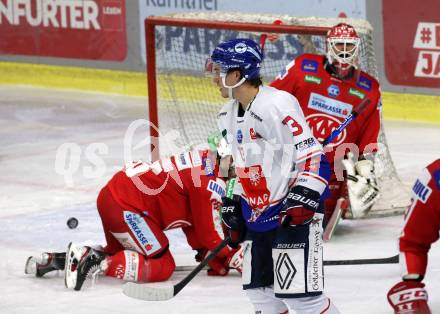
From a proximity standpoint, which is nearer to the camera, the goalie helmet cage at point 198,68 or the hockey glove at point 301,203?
the hockey glove at point 301,203

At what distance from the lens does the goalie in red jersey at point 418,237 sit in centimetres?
316

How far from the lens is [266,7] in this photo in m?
10.0

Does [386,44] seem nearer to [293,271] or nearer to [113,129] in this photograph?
[113,129]

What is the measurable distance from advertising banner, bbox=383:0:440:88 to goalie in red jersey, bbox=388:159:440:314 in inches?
237

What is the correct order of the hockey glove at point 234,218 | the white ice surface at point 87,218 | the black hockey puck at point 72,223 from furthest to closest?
the black hockey puck at point 72,223 → the white ice surface at point 87,218 → the hockey glove at point 234,218

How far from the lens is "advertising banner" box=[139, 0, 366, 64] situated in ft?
31.1

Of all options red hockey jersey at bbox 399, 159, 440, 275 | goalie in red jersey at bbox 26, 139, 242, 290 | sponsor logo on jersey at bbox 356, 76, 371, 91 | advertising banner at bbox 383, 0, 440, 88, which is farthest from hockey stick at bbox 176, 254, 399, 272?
advertising banner at bbox 383, 0, 440, 88

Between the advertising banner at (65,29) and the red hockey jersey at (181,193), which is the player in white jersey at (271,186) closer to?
the red hockey jersey at (181,193)

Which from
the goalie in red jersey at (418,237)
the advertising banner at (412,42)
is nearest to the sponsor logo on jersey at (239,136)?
the goalie in red jersey at (418,237)

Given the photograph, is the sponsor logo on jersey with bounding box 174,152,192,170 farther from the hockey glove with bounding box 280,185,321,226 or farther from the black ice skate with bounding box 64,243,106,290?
the hockey glove with bounding box 280,185,321,226

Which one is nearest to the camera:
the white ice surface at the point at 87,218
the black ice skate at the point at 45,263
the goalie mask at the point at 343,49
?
the white ice surface at the point at 87,218

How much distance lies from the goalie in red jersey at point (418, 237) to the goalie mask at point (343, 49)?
2985 millimetres

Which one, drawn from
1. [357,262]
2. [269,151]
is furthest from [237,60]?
[357,262]

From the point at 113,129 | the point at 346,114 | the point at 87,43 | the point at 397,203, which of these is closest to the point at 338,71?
the point at 346,114
